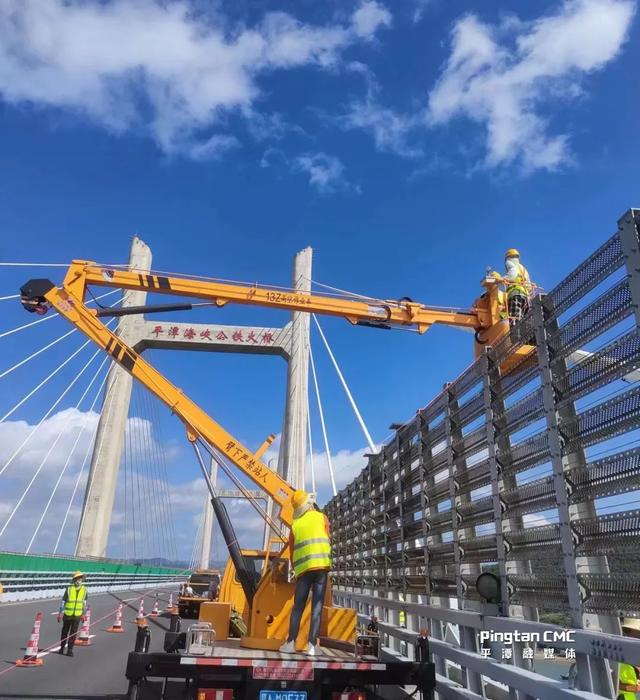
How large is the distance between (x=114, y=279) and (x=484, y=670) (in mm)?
10486

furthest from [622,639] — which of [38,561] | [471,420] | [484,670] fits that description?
[38,561]

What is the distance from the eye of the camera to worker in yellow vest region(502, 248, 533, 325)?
9.91 m

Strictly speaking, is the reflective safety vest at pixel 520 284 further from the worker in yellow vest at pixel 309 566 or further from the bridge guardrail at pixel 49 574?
the bridge guardrail at pixel 49 574

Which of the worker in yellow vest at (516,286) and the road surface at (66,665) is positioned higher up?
the worker in yellow vest at (516,286)

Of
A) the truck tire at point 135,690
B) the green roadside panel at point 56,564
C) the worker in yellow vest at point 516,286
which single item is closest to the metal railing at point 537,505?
the truck tire at point 135,690

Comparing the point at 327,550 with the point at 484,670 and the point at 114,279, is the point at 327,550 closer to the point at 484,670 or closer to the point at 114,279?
the point at 484,670

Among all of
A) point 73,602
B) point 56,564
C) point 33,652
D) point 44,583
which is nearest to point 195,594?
point 44,583

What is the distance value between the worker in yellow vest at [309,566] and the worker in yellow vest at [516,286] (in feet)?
18.8

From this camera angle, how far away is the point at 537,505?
14.1 ft

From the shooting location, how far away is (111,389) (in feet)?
87.2

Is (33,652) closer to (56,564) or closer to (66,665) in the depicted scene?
(66,665)

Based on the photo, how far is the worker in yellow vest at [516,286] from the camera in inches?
390

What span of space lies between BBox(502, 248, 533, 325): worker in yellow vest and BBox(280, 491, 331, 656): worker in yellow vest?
5.72 meters

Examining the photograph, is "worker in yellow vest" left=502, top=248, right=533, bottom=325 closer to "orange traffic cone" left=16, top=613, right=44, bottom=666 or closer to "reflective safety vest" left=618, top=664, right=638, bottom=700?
"reflective safety vest" left=618, top=664, right=638, bottom=700
